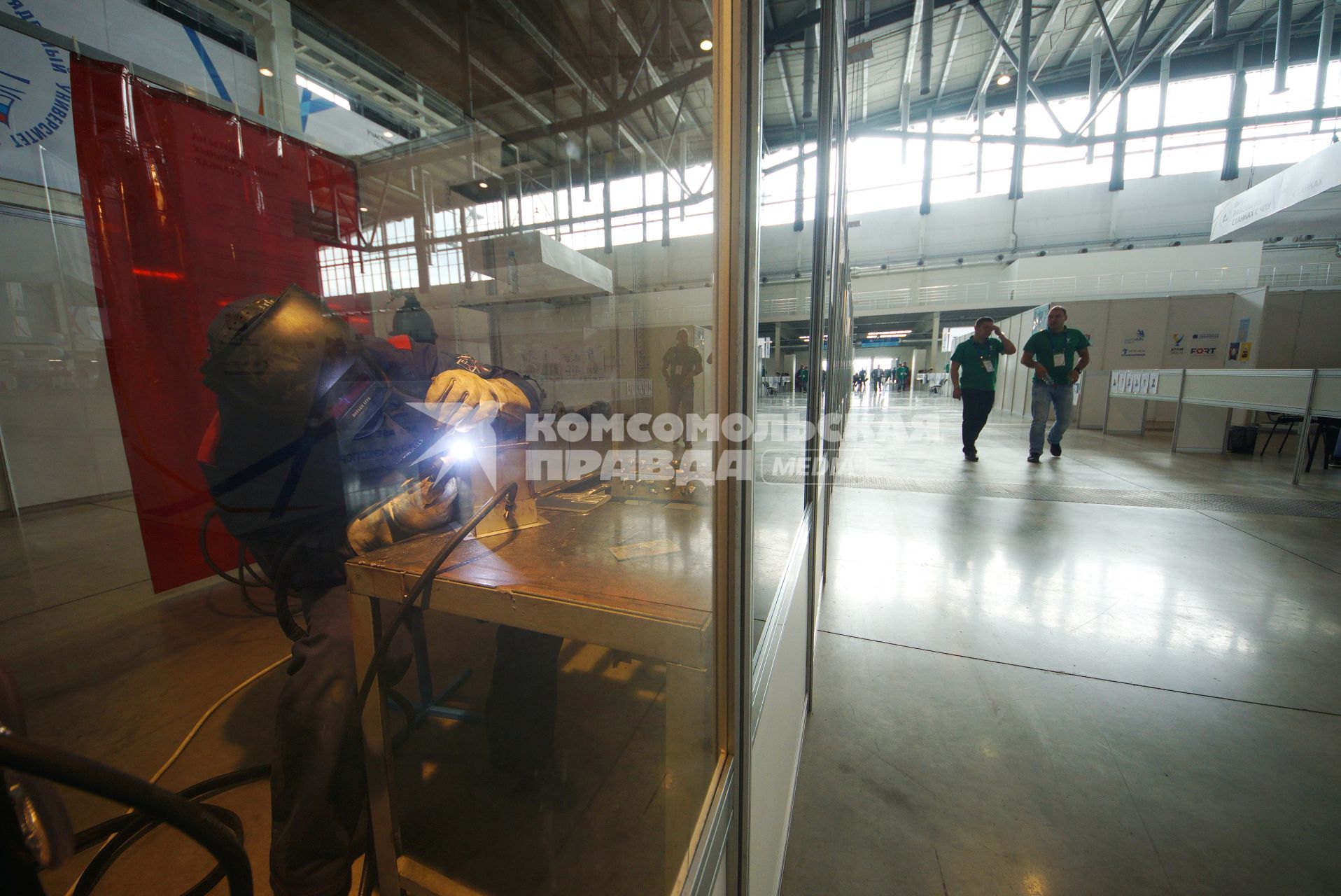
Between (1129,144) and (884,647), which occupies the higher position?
(1129,144)

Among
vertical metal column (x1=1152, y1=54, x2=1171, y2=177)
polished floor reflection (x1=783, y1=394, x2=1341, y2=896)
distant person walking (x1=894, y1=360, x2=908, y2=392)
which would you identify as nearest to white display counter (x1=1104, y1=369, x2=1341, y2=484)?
polished floor reflection (x1=783, y1=394, x2=1341, y2=896)

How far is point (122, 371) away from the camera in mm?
1746

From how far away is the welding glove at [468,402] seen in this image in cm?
89

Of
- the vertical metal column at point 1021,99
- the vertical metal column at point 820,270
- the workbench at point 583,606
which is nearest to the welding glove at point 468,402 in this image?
the workbench at point 583,606

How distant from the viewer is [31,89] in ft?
4.81

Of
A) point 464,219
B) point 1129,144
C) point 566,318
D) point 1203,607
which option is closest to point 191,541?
point 566,318

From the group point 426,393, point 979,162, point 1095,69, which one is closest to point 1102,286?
point 979,162

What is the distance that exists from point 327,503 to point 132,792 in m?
0.93

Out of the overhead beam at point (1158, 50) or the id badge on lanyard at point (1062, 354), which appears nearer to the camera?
the id badge on lanyard at point (1062, 354)

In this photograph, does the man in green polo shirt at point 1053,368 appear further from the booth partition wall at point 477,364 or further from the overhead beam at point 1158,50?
the overhead beam at point 1158,50

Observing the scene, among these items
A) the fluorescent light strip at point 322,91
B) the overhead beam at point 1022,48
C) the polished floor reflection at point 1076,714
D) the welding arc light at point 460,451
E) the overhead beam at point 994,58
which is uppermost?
the overhead beam at point 994,58

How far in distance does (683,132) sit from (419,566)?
104 cm

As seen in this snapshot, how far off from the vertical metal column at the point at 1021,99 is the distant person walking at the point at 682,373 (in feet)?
43.5

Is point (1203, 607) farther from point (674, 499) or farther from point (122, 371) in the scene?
point (122, 371)
